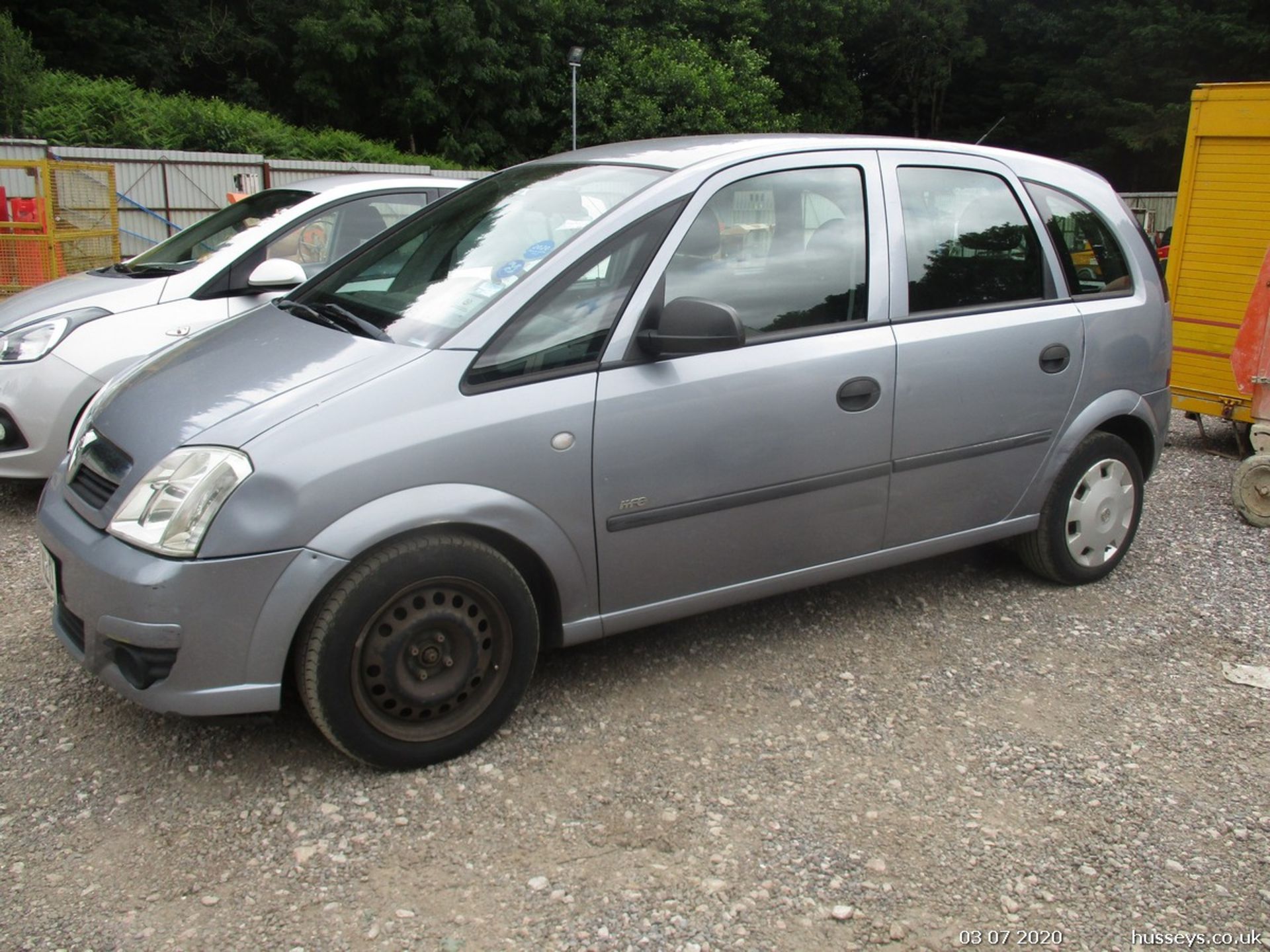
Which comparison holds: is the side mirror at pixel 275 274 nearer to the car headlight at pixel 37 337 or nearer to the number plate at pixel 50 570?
the car headlight at pixel 37 337

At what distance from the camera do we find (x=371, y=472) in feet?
9.57

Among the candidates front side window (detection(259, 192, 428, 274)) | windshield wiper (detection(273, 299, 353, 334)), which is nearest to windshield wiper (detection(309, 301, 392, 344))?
windshield wiper (detection(273, 299, 353, 334))

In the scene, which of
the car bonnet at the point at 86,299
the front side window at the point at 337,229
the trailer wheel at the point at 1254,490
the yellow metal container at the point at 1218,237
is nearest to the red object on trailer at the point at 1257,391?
the trailer wheel at the point at 1254,490

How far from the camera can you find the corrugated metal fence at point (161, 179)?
48.7 ft

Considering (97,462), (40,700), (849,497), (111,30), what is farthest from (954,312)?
(111,30)

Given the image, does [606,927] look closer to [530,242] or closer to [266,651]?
[266,651]

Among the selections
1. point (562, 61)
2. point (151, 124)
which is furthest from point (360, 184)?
point (562, 61)

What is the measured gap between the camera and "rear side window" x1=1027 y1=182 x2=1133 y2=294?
14.3 feet

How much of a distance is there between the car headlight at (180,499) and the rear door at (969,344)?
2.19m

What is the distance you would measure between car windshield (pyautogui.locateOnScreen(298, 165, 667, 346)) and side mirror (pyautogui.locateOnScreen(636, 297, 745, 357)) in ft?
1.35

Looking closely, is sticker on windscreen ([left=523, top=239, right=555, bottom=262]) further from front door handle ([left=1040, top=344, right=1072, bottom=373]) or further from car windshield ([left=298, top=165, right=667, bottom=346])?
front door handle ([left=1040, top=344, right=1072, bottom=373])

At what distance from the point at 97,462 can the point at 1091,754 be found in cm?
308

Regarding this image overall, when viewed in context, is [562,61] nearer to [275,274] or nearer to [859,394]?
[275,274]

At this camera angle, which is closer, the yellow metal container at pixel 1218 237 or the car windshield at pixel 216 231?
the car windshield at pixel 216 231
